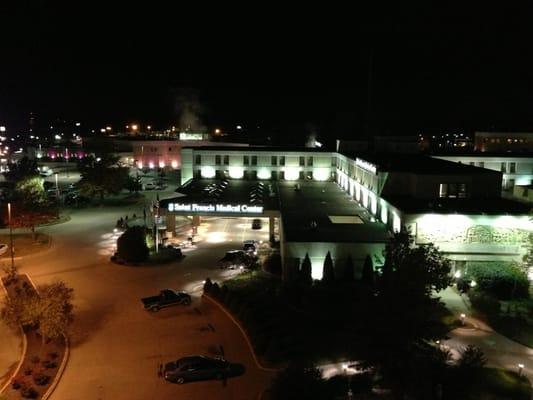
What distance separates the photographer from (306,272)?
2759 centimetres

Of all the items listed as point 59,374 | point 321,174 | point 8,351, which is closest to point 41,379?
point 59,374

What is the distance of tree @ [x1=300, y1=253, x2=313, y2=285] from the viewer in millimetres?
27344

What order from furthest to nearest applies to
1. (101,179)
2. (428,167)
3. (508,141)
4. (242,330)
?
1. (508,141)
2. (101,179)
3. (428,167)
4. (242,330)

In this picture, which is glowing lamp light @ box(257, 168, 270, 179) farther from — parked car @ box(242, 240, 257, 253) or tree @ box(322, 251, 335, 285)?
tree @ box(322, 251, 335, 285)

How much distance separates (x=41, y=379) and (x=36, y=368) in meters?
1.28

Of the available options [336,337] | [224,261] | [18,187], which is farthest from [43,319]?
[18,187]

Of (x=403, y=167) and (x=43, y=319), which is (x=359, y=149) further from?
(x=43, y=319)

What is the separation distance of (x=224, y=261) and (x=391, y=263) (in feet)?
39.7

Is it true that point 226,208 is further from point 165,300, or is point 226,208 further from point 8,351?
point 8,351

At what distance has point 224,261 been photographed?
109 feet

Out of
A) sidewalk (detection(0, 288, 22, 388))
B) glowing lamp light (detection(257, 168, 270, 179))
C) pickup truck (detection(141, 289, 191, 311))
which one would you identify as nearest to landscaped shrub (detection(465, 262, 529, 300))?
pickup truck (detection(141, 289, 191, 311))

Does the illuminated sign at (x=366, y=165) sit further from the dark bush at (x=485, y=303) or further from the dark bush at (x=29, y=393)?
the dark bush at (x=29, y=393)

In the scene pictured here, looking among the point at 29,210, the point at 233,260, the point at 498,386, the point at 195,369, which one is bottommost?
the point at 498,386

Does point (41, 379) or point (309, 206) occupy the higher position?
point (309, 206)
